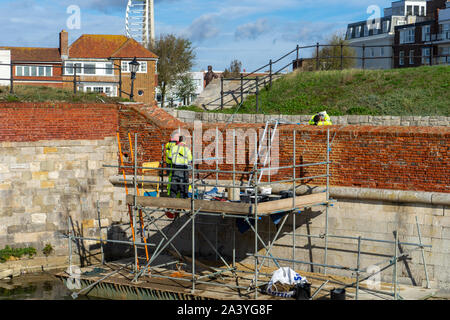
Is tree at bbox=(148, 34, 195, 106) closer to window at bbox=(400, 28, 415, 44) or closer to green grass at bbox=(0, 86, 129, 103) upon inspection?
window at bbox=(400, 28, 415, 44)

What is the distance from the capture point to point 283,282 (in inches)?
519

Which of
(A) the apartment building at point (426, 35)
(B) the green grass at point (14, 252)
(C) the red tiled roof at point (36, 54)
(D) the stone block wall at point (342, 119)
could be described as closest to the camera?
(B) the green grass at point (14, 252)

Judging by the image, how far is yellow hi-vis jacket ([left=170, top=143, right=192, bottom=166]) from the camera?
1478cm

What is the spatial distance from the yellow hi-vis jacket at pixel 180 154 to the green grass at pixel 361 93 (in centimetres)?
757

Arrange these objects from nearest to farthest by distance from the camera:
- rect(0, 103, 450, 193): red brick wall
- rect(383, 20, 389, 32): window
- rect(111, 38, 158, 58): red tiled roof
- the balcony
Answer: rect(0, 103, 450, 193): red brick wall
the balcony
rect(111, 38, 158, 58): red tiled roof
rect(383, 20, 389, 32): window

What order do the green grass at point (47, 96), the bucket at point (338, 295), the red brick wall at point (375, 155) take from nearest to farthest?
the bucket at point (338, 295) → the red brick wall at point (375, 155) → the green grass at point (47, 96)

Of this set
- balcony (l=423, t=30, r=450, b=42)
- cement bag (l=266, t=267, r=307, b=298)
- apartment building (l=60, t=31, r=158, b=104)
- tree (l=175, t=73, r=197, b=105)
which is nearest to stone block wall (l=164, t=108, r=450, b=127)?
cement bag (l=266, t=267, r=307, b=298)

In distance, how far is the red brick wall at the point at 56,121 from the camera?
1664 centimetres

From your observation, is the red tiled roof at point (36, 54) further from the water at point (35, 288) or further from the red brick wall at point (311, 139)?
the water at point (35, 288)

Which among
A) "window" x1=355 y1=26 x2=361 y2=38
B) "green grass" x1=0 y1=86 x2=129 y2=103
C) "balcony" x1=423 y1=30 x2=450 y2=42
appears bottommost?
"green grass" x1=0 y1=86 x2=129 y2=103

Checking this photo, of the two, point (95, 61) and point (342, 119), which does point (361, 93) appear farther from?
point (95, 61)

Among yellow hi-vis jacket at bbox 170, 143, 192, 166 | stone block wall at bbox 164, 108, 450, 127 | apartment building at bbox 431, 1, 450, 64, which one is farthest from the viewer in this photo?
apartment building at bbox 431, 1, 450, 64

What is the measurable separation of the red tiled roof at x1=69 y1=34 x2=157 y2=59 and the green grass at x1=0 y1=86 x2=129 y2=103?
2966cm

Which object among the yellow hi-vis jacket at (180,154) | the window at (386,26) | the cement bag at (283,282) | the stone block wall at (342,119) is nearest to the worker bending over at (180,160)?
the yellow hi-vis jacket at (180,154)
